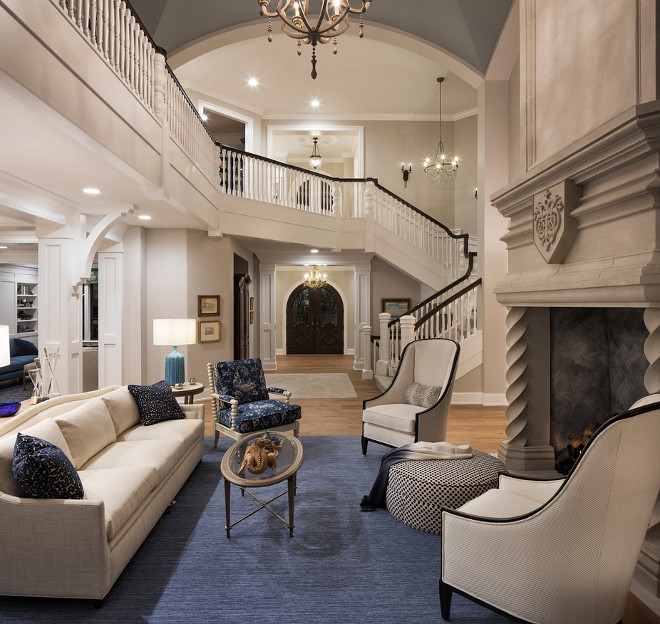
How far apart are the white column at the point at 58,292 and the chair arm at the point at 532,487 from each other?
4.83 meters

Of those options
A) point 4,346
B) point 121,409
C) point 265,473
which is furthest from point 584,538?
point 121,409

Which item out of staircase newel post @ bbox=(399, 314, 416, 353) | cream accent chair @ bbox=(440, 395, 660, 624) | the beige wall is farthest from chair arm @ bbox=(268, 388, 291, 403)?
the beige wall

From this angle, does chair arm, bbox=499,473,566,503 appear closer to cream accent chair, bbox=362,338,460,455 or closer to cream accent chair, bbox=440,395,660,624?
cream accent chair, bbox=440,395,660,624

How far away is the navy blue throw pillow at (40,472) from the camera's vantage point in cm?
201

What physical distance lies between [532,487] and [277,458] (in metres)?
1.51

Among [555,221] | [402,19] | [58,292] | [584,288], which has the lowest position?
[584,288]

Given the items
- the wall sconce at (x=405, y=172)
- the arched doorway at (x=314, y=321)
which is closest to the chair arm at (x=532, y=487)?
the wall sconce at (x=405, y=172)

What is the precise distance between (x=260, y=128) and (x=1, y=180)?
694 centimetres

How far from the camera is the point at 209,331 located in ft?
22.1

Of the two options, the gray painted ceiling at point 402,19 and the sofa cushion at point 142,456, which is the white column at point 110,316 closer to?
the gray painted ceiling at point 402,19

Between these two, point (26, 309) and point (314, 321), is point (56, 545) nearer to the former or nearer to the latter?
point (26, 309)

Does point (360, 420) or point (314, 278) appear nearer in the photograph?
point (360, 420)

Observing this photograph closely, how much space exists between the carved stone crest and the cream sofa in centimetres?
286

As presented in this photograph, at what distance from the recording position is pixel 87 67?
9.45 ft
